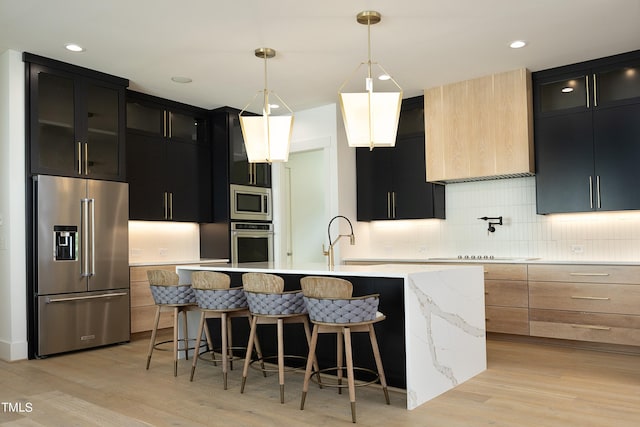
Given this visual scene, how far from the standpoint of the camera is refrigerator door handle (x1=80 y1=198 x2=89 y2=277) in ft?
16.7

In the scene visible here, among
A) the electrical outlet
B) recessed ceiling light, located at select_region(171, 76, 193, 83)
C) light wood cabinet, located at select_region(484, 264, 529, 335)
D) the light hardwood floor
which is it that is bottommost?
the light hardwood floor

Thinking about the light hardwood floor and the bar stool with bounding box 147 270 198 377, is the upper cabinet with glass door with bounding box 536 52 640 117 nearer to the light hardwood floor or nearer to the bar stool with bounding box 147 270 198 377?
the light hardwood floor

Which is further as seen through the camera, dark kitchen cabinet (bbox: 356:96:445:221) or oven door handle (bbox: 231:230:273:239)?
oven door handle (bbox: 231:230:273:239)

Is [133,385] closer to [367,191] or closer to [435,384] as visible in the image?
[435,384]

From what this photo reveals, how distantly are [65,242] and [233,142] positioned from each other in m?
2.54

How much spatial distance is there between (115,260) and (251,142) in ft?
6.71

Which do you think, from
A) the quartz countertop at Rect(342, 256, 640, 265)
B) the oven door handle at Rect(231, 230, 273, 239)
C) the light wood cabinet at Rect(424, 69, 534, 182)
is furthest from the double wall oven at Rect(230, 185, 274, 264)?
the light wood cabinet at Rect(424, 69, 534, 182)

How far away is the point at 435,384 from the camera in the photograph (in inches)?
137

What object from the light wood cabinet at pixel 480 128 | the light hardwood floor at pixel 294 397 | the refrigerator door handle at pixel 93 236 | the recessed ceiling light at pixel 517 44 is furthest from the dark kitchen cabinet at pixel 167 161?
the recessed ceiling light at pixel 517 44

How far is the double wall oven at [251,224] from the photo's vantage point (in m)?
6.77

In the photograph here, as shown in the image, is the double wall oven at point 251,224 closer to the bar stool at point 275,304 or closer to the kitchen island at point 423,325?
Answer: the kitchen island at point 423,325

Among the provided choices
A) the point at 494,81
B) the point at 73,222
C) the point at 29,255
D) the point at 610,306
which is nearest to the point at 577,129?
the point at 494,81

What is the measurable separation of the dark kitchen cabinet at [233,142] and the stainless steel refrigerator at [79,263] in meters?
1.63

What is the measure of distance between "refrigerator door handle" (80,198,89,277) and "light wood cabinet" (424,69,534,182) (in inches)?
139
